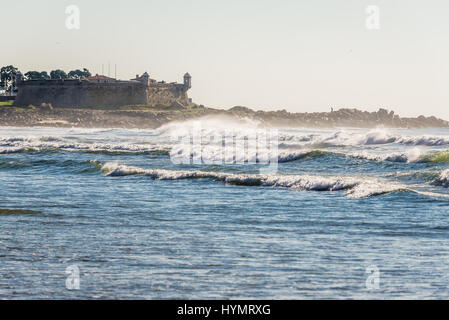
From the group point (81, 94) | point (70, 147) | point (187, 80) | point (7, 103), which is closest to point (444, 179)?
point (70, 147)

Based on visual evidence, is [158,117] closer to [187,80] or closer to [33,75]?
[187,80]

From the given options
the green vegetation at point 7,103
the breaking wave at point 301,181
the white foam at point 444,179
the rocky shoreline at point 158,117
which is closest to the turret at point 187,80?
the rocky shoreline at point 158,117

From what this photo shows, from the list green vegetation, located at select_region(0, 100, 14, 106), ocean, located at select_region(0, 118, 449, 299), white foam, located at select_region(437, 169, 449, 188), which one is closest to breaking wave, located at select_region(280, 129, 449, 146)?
ocean, located at select_region(0, 118, 449, 299)

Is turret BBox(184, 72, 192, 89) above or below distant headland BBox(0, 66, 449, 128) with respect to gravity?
above

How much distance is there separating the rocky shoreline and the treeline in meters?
34.1

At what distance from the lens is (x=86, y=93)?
4508 inches

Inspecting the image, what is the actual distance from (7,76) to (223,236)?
137 metres

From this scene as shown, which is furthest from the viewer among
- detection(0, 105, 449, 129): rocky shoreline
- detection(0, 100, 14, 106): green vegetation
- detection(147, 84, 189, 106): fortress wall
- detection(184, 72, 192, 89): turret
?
detection(184, 72, 192, 89): turret

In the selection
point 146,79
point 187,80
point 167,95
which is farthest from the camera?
point 187,80

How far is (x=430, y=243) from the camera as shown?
9648 mm

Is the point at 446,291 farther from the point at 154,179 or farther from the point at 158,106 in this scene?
the point at 158,106

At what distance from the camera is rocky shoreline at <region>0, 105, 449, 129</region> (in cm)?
9931

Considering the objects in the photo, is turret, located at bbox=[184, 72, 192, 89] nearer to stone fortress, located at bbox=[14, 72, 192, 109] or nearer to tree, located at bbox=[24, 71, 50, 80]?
stone fortress, located at bbox=[14, 72, 192, 109]
